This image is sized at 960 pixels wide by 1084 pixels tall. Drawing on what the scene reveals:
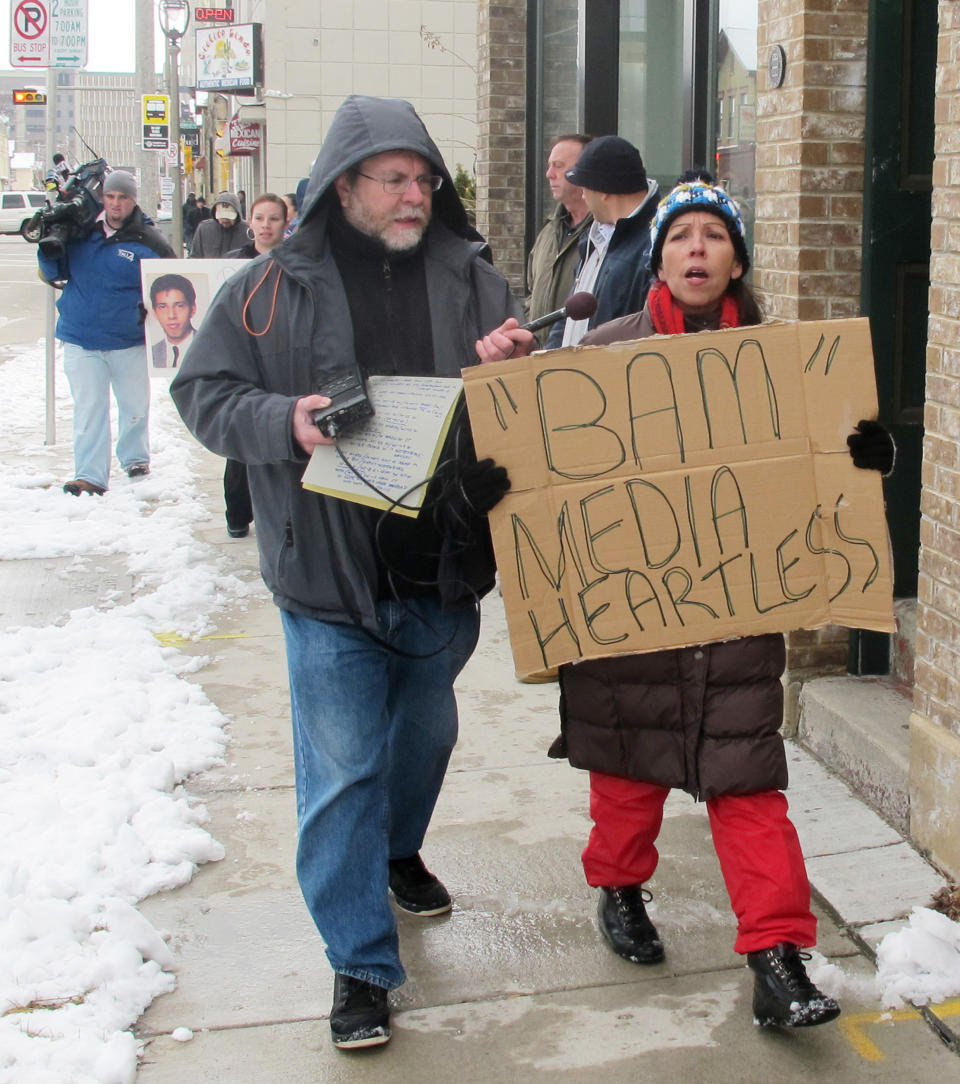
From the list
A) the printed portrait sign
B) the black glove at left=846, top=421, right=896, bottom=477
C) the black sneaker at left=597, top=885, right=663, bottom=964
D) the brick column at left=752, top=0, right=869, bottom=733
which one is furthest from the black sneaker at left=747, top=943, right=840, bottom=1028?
the printed portrait sign

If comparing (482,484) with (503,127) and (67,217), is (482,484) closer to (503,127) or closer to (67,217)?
(67,217)

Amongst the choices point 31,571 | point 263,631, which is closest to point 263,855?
point 263,631

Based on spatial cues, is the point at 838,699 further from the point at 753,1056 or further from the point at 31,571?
the point at 31,571

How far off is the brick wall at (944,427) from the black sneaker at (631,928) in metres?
0.96

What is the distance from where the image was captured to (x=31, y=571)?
757 centimetres

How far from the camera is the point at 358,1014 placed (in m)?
3.21

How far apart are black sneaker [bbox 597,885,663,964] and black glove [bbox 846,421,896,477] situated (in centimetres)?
117

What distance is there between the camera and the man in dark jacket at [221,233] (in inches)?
546

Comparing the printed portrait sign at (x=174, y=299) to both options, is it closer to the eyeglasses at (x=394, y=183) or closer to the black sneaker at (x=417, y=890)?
the black sneaker at (x=417, y=890)

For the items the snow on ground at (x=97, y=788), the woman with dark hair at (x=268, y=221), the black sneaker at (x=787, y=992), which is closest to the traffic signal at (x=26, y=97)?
the woman with dark hair at (x=268, y=221)

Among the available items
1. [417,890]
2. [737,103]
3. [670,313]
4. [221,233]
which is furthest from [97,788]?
[221,233]

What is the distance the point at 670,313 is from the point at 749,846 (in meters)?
1.20

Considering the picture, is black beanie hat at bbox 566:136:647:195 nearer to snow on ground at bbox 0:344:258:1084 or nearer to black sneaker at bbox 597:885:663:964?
snow on ground at bbox 0:344:258:1084

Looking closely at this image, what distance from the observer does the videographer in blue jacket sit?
9.41 meters
